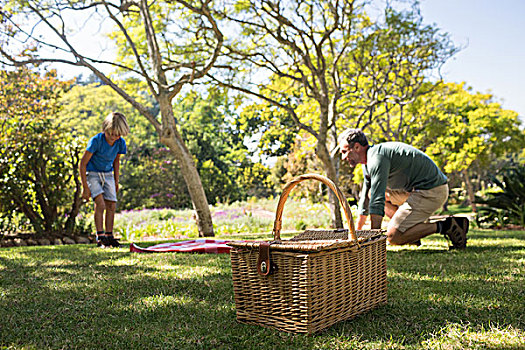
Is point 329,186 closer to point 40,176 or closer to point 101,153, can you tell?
point 101,153

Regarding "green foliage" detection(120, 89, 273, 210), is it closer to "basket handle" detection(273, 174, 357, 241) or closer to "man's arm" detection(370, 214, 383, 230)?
"man's arm" detection(370, 214, 383, 230)

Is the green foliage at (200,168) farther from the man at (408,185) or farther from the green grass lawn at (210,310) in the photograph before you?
the green grass lawn at (210,310)

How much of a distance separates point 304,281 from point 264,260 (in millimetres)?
226

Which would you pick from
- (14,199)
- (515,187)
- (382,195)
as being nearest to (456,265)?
(382,195)

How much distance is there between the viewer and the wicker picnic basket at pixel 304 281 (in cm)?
183

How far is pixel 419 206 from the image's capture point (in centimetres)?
432

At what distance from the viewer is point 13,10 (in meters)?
7.36

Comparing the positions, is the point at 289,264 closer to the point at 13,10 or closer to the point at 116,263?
the point at 116,263

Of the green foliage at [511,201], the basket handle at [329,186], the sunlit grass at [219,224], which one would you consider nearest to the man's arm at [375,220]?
the basket handle at [329,186]

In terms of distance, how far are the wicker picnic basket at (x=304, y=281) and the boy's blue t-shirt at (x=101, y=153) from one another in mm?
3733

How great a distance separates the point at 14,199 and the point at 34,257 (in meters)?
3.19

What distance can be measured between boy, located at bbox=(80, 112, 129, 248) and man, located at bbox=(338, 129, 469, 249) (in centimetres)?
291

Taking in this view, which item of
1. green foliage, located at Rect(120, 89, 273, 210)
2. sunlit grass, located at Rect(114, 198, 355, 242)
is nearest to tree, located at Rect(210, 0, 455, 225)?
sunlit grass, located at Rect(114, 198, 355, 242)

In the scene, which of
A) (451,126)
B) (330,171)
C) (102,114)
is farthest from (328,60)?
(102,114)
